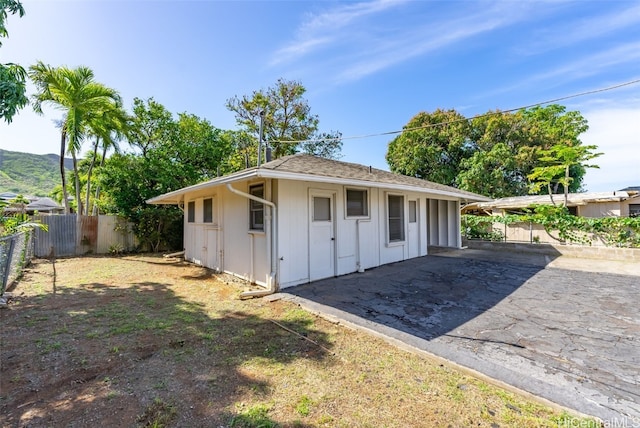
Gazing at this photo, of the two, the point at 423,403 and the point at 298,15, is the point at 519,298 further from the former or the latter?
the point at 298,15

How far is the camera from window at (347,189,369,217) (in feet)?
22.9

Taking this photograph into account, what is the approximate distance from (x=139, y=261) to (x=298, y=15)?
948cm

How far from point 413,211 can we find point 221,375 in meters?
7.86

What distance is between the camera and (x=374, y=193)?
759 centimetres

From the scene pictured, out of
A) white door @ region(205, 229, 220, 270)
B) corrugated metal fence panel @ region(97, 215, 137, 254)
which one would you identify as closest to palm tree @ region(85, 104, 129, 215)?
corrugated metal fence panel @ region(97, 215, 137, 254)

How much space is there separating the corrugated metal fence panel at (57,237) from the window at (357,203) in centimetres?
1119

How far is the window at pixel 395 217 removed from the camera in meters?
8.23

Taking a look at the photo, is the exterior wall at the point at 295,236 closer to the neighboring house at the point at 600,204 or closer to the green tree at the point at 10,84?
the green tree at the point at 10,84

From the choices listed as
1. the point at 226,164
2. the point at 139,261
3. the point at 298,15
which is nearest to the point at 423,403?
the point at 298,15

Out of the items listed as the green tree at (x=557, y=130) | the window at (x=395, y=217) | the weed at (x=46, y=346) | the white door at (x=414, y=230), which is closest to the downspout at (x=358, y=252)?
the window at (x=395, y=217)

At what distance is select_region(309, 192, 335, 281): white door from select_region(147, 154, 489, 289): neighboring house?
0.07 feet

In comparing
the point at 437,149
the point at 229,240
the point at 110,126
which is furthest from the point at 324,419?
the point at 437,149

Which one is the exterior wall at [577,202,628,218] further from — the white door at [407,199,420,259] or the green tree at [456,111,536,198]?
the white door at [407,199,420,259]

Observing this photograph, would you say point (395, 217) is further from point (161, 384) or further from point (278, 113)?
point (278, 113)
